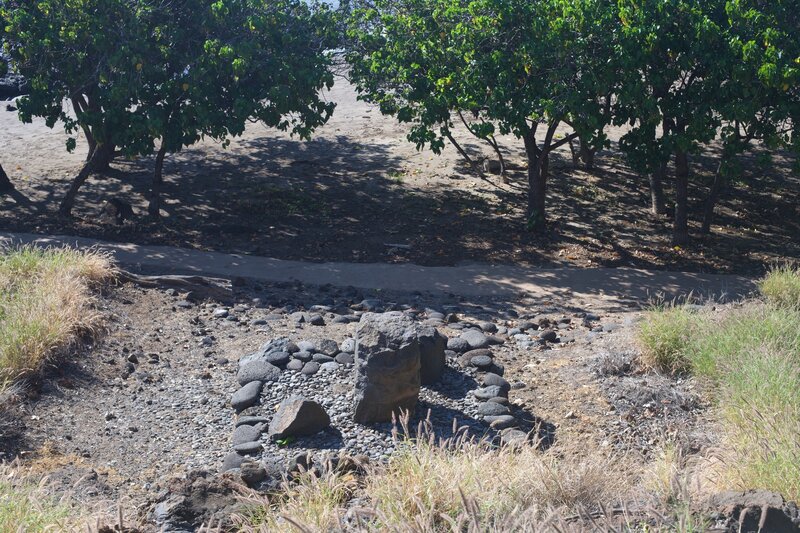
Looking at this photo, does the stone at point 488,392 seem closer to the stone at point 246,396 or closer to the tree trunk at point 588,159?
the stone at point 246,396

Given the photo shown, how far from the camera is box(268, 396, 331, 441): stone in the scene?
641 cm

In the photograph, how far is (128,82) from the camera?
500 inches

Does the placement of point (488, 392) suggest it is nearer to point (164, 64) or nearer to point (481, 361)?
point (481, 361)

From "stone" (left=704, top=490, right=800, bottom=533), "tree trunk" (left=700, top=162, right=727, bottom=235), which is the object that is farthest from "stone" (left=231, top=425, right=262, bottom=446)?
"tree trunk" (left=700, top=162, right=727, bottom=235)

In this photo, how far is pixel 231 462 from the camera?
612 centimetres

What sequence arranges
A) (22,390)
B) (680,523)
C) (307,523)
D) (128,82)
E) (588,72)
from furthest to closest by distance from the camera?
(128,82)
(588,72)
(22,390)
(307,523)
(680,523)

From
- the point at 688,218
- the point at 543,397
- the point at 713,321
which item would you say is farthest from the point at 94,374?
the point at 688,218

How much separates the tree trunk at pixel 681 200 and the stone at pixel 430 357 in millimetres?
6645

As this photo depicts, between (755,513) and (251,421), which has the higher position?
(755,513)

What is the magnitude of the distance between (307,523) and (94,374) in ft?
14.3

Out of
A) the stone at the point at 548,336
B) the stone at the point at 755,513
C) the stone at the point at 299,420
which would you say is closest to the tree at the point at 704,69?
the stone at the point at 548,336

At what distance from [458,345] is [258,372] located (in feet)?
6.72

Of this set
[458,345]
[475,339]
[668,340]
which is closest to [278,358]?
[458,345]

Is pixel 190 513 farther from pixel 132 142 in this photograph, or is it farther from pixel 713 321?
pixel 132 142
